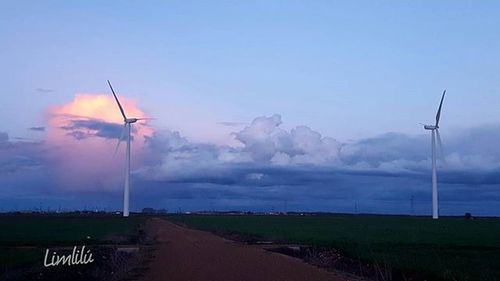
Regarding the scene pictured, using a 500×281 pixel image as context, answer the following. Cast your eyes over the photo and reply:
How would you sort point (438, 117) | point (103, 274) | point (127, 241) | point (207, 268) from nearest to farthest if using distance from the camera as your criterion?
point (103, 274) < point (207, 268) < point (127, 241) < point (438, 117)

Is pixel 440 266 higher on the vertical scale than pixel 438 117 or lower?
lower

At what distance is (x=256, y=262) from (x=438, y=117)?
194 feet

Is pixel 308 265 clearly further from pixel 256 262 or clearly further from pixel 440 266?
pixel 440 266

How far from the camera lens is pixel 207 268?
30.7 metres

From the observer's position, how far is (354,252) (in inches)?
1582

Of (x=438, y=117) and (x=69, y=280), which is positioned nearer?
(x=69, y=280)

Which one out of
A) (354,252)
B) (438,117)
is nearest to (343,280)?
(354,252)

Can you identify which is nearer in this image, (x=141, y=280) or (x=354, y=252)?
(x=141, y=280)

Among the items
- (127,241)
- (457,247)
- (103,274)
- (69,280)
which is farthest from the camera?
(127,241)

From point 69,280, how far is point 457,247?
32.8 metres

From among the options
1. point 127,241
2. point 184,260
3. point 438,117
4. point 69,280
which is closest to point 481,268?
point 184,260

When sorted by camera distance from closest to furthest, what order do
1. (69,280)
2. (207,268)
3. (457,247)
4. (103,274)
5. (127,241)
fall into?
(69,280) → (103,274) → (207,268) → (457,247) → (127,241)

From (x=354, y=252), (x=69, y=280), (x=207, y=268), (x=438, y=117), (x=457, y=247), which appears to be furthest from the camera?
(x=438, y=117)

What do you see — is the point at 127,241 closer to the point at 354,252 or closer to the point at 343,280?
the point at 354,252
